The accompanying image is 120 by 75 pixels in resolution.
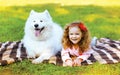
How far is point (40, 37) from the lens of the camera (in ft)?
24.6

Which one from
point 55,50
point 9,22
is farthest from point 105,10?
point 55,50

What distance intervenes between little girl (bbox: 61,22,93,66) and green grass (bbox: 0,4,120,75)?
12.9 inches

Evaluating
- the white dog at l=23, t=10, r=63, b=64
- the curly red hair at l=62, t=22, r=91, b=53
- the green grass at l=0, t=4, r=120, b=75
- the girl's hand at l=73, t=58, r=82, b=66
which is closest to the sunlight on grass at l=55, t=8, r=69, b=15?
the green grass at l=0, t=4, r=120, b=75

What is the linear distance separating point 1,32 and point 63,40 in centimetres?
343

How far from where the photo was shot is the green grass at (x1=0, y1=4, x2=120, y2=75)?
272 inches

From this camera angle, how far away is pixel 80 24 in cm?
734

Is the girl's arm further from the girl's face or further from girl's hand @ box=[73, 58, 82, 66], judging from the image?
the girl's face

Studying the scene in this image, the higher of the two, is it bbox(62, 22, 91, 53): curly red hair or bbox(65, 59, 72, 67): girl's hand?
bbox(62, 22, 91, 53): curly red hair

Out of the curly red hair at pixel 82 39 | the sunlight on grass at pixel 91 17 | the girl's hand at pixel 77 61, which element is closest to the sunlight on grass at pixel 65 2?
the sunlight on grass at pixel 91 17

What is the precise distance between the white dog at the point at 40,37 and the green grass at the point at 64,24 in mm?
310

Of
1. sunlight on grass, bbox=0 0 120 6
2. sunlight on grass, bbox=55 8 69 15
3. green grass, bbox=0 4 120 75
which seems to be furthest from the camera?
sunlight on grass, bbox=0 0 120 6

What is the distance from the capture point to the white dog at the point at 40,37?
24.1ft

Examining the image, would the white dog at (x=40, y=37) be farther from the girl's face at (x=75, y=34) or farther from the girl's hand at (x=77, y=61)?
the girl's hand at (x=77, y=61)

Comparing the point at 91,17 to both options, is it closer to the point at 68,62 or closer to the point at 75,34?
the point at 75,34
